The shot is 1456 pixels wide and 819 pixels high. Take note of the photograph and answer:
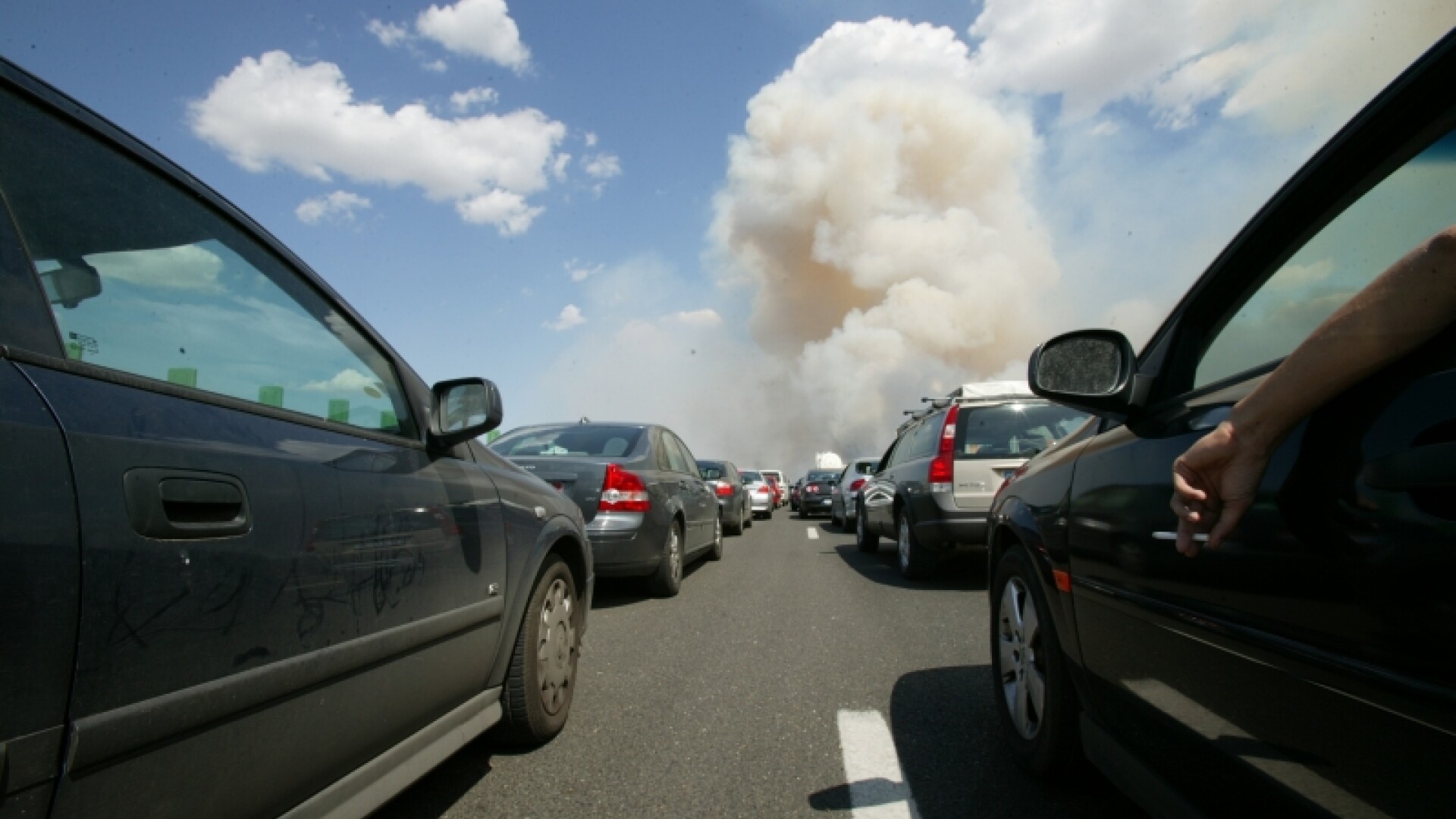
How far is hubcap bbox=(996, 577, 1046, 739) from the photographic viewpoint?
292 cm

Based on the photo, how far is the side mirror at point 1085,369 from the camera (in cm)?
236

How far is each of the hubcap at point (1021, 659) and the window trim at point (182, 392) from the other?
84.0 inches

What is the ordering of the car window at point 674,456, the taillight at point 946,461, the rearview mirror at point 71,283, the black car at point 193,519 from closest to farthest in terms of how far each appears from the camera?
the black car at point 193,519
the rearview mirror at point 71,283
the taillight at point 946,461
the car window at point 674,456

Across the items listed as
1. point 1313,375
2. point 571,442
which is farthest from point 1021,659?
point 571,442

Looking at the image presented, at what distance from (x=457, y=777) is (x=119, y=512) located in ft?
6.81

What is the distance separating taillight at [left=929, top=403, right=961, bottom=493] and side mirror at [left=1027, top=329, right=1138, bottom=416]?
15.5ft

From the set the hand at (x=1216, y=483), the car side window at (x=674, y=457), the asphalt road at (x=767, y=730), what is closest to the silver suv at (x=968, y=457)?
the asphalt road at (x=767, y=730)

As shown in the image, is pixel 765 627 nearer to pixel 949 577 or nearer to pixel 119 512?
pixel 949 577

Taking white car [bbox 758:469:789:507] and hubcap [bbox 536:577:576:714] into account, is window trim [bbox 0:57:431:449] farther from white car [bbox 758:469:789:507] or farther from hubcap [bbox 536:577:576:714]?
white car [bbox 758:469:789:507]

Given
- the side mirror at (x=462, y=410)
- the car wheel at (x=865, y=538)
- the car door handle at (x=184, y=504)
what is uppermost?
the side mirror at (x=462, y=410)

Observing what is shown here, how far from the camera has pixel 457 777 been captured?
10.2ft

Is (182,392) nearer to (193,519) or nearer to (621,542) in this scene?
(193,519)

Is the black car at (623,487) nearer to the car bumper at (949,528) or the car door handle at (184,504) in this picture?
the car bumper at (949,528)

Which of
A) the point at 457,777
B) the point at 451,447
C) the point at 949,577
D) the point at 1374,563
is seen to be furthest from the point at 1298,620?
the point at 949,577
